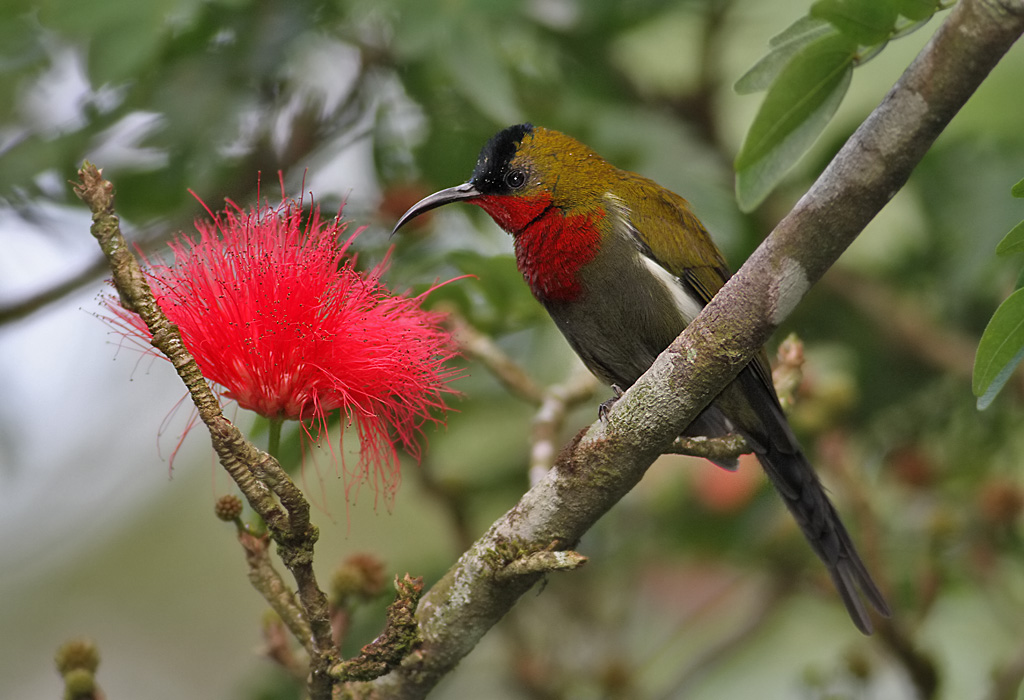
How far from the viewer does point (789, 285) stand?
1.70 m

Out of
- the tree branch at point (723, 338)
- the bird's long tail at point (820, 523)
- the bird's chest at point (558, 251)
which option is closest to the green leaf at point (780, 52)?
the tree branch at point (723, 338)

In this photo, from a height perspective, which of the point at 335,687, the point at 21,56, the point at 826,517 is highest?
the point at 21,56

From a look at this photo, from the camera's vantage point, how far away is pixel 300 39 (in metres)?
3.41

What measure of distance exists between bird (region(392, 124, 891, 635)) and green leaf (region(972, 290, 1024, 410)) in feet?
3.58

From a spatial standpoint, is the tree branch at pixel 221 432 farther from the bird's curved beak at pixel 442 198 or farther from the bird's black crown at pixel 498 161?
the bird's black crown at pixel 498 161

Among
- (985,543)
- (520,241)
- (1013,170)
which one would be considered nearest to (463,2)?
(520,241)

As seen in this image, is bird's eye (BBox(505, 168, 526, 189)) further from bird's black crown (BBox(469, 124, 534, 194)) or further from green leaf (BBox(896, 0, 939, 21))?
green leaf (BBox(896, 0, 939, 21))

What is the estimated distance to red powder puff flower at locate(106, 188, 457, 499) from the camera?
77.4 inches

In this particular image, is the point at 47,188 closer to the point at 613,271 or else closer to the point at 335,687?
the point at 613,271

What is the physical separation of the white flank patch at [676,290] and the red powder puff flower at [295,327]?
0.92m

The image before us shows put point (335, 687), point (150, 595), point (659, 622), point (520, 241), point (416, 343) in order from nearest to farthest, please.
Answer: point (335, 687)
point (416, 343)
point (520, 241)
point (659, 622)
point (150, 595)

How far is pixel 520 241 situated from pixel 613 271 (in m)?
0.29

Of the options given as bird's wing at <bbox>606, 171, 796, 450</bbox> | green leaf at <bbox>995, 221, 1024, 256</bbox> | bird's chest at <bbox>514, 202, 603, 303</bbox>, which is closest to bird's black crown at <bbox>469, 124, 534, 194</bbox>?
bird's chest at <bbox>514, 202, 603, 303</bbox>

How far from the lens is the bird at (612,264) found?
2.94m
